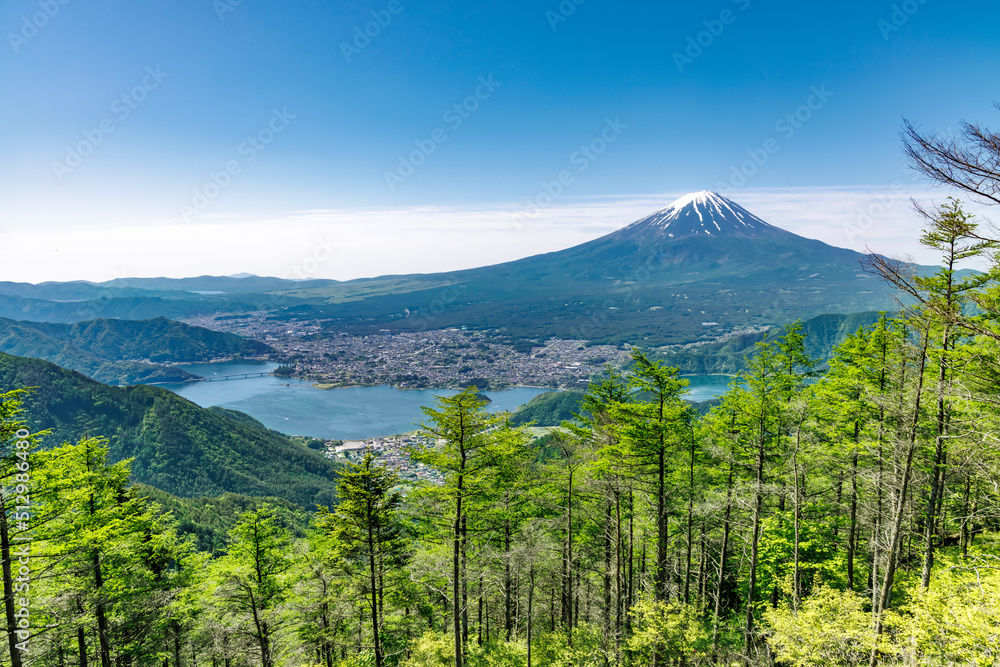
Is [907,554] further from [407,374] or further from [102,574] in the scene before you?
[407,374]

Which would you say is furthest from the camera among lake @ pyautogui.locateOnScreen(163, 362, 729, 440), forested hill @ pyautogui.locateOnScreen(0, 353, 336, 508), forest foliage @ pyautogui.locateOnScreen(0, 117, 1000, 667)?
lake @ pyautogui.locateOnScreen(163, 362, 729, 440)

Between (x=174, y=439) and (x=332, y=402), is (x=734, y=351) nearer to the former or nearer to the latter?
(x=332, y=402)

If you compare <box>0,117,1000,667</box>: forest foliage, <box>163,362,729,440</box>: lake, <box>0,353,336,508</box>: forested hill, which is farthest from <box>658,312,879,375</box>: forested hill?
<box>0,117,1000,667</box>: forest foliage

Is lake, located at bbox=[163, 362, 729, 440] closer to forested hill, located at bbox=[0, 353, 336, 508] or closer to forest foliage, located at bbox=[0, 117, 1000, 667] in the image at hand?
forested hill, located at bbox=[0, 353, 336, 508]

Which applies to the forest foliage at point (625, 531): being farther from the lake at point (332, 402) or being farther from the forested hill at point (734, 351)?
the forested hill at point (734, 351)

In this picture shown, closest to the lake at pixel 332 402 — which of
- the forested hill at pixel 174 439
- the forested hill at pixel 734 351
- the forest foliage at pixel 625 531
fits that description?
the forested hill at pixel 734 351
